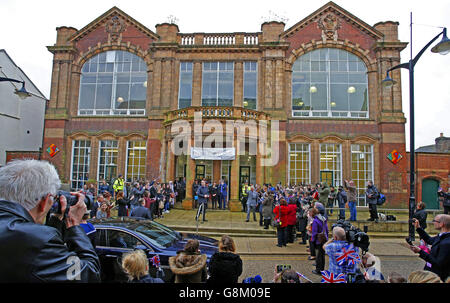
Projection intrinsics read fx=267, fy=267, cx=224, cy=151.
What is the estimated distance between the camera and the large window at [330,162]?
1991 cm

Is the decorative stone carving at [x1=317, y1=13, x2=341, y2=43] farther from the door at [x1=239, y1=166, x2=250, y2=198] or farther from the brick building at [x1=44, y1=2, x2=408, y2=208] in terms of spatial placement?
the door at [x1=239, y1=166, x2=250, y2=198]

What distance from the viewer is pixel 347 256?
13.8 ft

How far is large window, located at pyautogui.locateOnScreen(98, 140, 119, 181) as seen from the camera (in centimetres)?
2091

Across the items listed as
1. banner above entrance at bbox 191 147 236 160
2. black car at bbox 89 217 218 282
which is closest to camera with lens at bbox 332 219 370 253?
black car at bbox 89 217 218 282

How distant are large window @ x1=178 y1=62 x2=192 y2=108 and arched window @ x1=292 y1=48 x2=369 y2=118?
26.5 ft

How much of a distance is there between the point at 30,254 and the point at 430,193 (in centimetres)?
2488

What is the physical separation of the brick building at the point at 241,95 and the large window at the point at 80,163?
81mm

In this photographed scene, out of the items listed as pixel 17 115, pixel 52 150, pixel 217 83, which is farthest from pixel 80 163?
pixel 217 83

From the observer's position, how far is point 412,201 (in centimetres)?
936

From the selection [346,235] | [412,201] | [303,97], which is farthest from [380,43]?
[346,235]

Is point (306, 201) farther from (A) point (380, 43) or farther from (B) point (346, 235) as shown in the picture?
(A) point (380, 43)

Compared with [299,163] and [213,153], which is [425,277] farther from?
[299,163]

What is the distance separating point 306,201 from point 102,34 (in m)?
21.0
